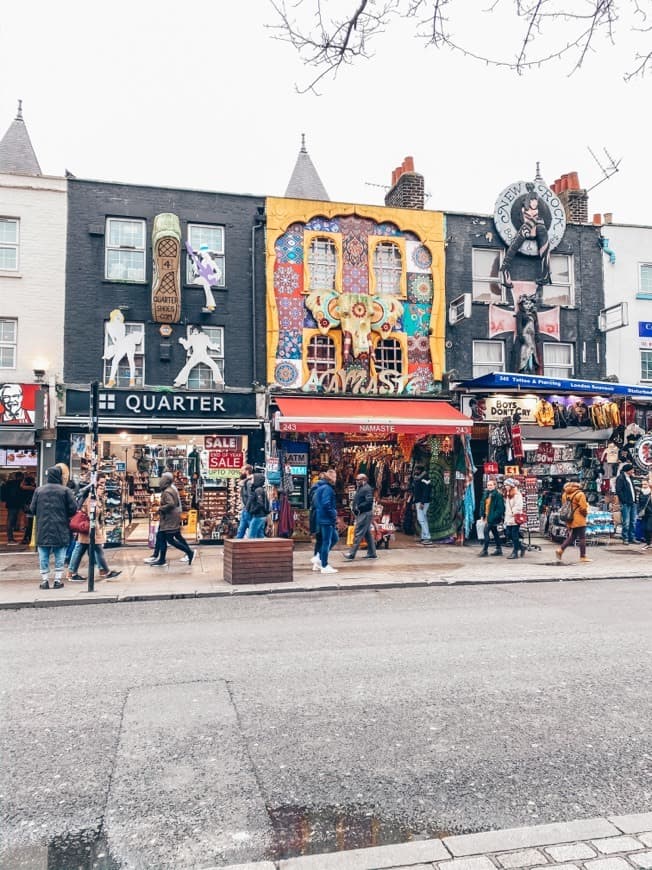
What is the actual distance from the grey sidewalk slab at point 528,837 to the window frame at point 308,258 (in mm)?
15534

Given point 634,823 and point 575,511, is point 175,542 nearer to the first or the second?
point 575,511

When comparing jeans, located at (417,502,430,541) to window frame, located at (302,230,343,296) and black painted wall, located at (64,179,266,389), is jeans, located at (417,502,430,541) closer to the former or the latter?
black painted wall, located at (64,179,266,389)

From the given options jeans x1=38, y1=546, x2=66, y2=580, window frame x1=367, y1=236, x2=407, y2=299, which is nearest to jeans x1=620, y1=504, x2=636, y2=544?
window frame x1=367, y1=236, x2=407, y2=299

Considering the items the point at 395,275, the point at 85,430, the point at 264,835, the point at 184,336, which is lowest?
the point at 264,835

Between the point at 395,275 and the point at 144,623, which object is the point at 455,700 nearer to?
the point at 144,623

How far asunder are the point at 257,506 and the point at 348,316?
21.2ft

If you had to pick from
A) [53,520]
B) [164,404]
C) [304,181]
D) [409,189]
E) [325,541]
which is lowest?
[325,541]

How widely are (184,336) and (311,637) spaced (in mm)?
11217

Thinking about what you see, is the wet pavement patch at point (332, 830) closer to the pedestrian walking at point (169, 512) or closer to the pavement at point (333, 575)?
the pavement at point (333, 575)

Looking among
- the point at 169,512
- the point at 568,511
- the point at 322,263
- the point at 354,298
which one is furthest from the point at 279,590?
the point at 322,263

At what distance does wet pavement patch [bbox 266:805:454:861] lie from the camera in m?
3.43

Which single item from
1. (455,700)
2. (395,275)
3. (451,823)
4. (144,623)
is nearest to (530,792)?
(451,823)

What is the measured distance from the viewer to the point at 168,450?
17203 millimetres

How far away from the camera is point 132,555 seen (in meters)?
15.3
